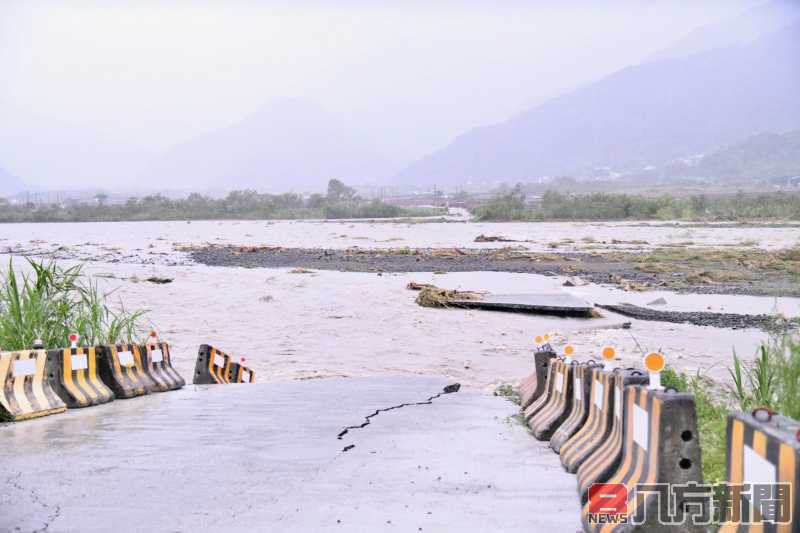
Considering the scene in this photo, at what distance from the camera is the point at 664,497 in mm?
4188

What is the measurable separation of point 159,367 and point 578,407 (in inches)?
210

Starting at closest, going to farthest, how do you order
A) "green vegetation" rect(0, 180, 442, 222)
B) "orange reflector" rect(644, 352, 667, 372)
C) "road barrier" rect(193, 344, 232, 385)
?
"orange reflector" rect(644, 352, 667, 372) < "road barrier" rect(193, 344, 232, 385) < "green vegetation" rect(0, 180, 442, 222)

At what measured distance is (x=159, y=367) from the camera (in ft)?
33.7

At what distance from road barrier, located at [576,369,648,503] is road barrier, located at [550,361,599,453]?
70cm

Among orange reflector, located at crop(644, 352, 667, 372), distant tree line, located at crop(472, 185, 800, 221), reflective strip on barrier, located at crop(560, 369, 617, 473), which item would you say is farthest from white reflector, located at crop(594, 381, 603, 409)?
distant tree line, located at crop(472, 185, 800, 221)

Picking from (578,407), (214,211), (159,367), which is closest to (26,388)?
(159,367)

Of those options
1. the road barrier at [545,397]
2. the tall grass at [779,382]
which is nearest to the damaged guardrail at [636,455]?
the tall grass at [779,382]

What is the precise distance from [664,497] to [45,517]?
3258mm

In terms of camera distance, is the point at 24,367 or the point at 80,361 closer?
the point at 24,367

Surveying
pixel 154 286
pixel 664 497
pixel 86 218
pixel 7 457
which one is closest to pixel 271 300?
pixel 154 286

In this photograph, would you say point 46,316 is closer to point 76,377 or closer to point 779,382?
point 76,377

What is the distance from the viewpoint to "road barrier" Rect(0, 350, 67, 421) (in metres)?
8.00

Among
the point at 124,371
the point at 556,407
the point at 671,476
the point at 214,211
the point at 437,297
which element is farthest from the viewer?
the point at 214,211

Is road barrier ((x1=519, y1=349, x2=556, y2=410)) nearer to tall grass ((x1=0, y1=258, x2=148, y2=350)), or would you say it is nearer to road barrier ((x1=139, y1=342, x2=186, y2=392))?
road barrier ((x1=139, y1=342, x2=186, y2=392))
